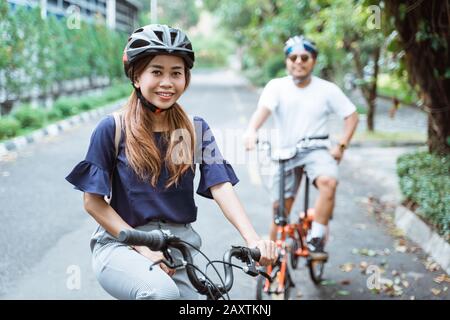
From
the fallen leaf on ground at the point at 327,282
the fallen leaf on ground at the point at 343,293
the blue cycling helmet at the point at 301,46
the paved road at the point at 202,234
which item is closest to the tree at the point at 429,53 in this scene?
the paved road at the point at 202,234

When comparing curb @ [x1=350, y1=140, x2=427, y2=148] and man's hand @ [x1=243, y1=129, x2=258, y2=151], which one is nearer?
man's hand @ [x1=243, y1=129, x2=258, y2=151]

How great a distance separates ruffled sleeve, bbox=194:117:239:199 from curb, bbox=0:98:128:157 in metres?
6.17

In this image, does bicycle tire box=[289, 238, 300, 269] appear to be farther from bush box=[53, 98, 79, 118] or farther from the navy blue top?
bush box=[53, 98, 79, 118]

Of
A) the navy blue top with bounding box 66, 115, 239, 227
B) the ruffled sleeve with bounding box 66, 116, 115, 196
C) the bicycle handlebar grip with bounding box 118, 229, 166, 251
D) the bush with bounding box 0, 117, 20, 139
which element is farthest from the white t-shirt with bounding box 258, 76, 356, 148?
the bush with bounding box 0, 117, 20, 139

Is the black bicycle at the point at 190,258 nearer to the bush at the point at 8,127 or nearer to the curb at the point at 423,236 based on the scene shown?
the curb at the point at 423,236

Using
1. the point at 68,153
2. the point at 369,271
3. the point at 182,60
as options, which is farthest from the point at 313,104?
the point at 68,153

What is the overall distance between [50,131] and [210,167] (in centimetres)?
966

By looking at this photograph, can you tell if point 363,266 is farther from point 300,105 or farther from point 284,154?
point 300,105

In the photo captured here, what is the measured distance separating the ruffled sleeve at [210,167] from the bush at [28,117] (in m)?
9.47

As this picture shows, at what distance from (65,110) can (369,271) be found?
10.5 m

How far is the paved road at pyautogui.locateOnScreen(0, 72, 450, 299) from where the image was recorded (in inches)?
183

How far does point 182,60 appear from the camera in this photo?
247 centimetres

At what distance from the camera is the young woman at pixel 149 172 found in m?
2.37
